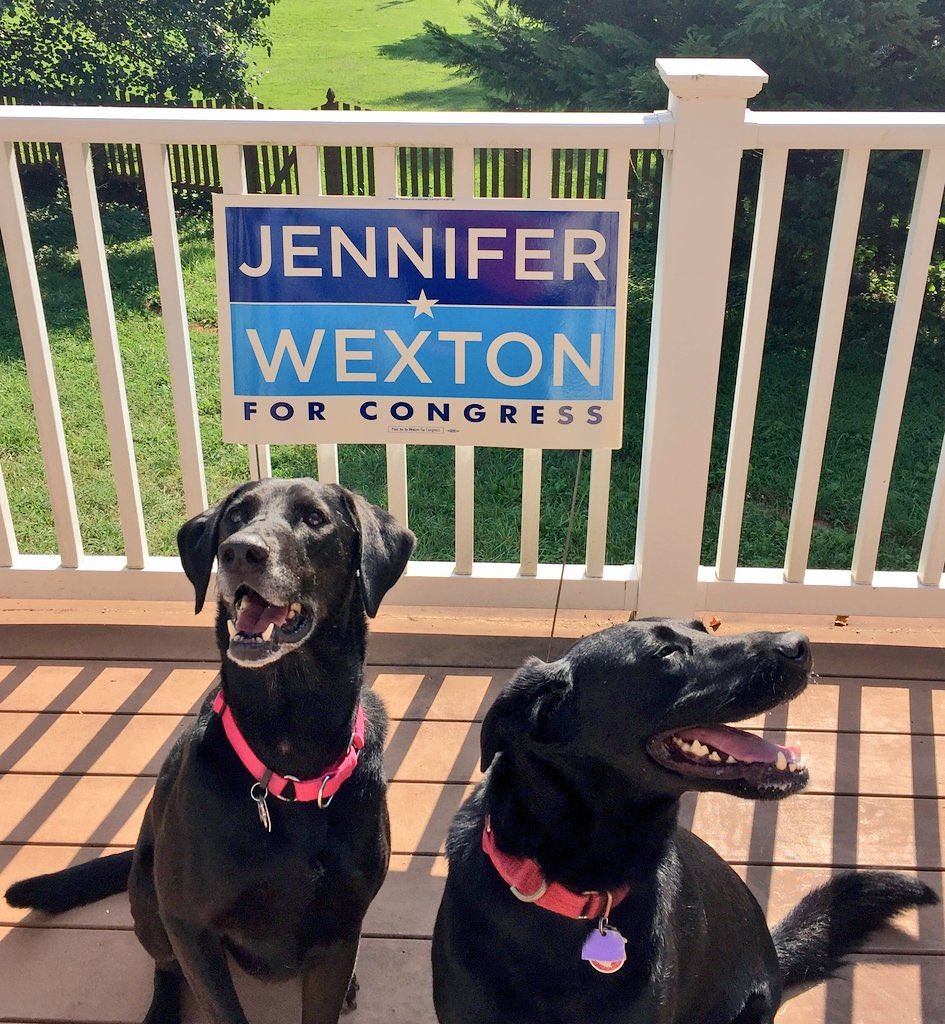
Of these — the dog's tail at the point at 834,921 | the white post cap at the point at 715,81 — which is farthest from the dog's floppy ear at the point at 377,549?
the white post cap at the point at 715,81

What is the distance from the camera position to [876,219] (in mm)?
5715

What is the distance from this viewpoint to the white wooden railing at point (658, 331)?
9.00ft

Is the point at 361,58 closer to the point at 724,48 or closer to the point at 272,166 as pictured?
the point at 272,166

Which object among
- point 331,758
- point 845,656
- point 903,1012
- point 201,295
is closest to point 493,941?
point 331,758

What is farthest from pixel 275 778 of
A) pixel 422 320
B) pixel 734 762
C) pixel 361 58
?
pixel 361 58

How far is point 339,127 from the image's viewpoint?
2.73m

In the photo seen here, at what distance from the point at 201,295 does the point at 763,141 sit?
5.62 metres

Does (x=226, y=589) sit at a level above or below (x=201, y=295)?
above

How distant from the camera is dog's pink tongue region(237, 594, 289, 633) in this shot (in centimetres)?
202

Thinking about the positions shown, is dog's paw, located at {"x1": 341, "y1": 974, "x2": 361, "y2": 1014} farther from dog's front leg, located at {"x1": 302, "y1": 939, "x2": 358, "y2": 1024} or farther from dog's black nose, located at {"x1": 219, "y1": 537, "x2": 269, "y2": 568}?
dog's black nose, located at {"x1": 219, "y1": 537, "x2": 269, "y2": 568}

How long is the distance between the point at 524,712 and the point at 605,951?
1.34ft

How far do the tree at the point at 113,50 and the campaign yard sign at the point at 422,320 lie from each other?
798 centimetres

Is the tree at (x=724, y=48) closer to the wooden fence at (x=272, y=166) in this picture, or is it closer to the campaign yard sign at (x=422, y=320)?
the wooden fence at (x=272, y=166)

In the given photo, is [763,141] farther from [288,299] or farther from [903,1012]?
[903,1012]
